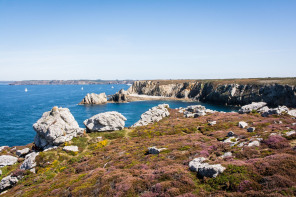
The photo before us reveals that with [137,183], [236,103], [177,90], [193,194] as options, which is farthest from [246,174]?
[177,90]

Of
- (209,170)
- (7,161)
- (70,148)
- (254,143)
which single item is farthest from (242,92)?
(7,161)

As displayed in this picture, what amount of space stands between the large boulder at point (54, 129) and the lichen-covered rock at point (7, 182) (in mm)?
10103

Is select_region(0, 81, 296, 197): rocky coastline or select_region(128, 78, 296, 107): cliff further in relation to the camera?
select_region(128, 78, 296, 107): cliff

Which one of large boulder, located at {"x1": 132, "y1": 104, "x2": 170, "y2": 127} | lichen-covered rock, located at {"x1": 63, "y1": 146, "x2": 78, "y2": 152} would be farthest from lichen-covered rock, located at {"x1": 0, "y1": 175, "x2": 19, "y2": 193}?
large boulder, located at {"x1": 132, "y1": 104, "x2": 170, "y2": 127}

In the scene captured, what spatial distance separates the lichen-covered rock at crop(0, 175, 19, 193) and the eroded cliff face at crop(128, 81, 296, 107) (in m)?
129

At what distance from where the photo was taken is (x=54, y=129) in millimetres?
34500

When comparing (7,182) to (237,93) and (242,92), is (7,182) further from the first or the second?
(242,92)

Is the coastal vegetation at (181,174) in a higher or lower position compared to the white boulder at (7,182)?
higher

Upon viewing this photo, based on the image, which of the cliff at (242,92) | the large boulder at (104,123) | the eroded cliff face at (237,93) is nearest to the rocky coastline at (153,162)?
the large boulder at (104,123)

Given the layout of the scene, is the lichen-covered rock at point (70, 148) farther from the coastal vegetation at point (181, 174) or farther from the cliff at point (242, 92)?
the cliff at point (242, 92)

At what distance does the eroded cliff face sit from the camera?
105588 millimetres

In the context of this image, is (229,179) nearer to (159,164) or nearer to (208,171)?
(208,171)

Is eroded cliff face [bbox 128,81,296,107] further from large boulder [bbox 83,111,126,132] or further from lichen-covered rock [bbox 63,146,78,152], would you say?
lichen-covered rock [bbox 63,146,78,152]

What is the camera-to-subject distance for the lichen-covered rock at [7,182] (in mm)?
23692
